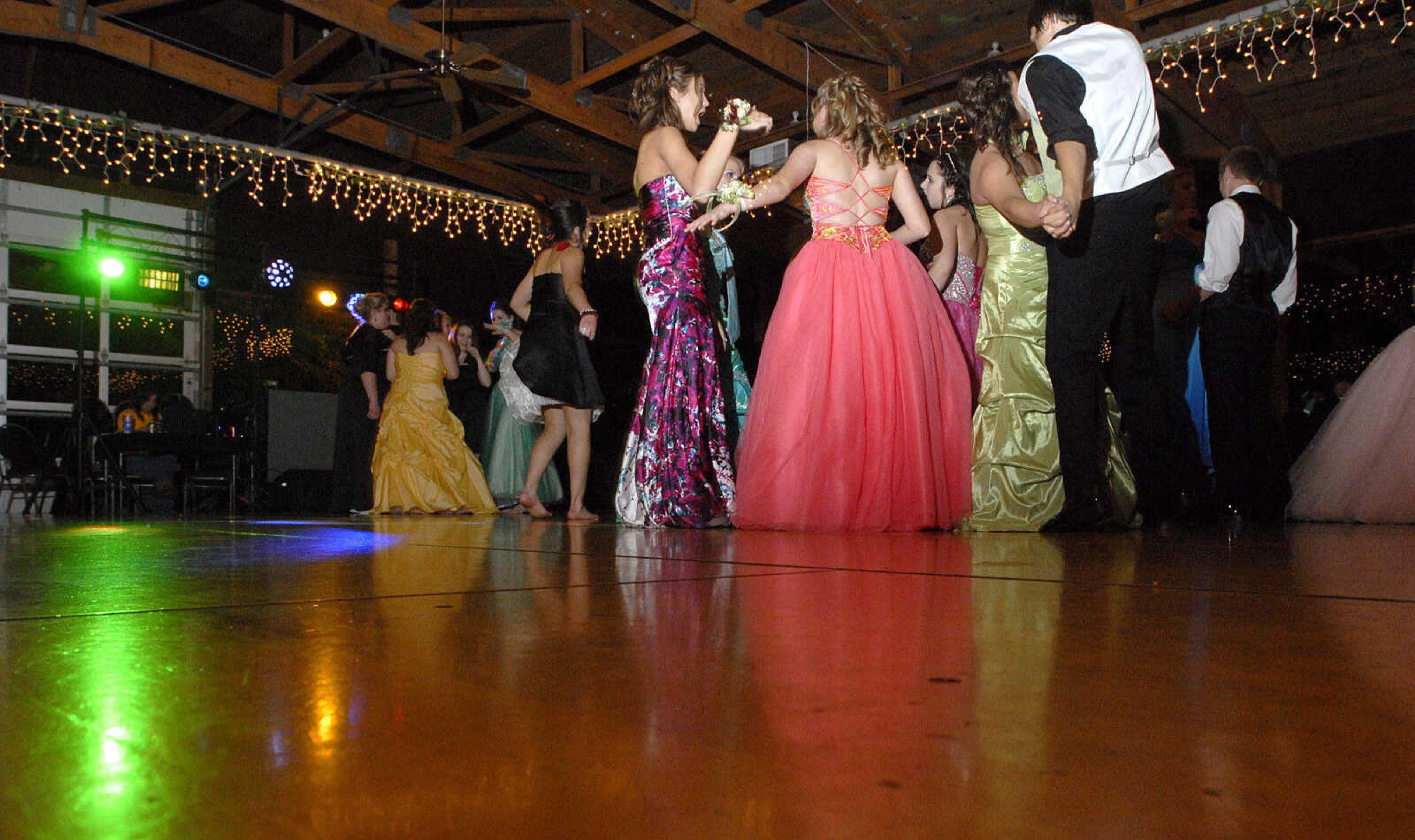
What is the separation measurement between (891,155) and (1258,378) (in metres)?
1.70

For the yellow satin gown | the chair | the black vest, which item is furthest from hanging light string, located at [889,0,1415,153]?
the chair

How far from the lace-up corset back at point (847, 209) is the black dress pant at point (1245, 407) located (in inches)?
59.0

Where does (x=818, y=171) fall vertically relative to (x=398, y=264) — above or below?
below

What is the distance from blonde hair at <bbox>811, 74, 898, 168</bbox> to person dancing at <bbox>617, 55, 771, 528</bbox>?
0.50 metres

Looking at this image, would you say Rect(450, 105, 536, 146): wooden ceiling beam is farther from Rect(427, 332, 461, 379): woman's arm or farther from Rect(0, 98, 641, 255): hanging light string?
Rect(427, 332, 461, 379): woman's arm

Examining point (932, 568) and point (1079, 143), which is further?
point (1079, 143)

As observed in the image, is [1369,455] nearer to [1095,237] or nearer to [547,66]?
[1095,237]

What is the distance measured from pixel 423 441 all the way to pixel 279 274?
4.68 metres

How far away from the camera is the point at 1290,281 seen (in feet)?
13.0

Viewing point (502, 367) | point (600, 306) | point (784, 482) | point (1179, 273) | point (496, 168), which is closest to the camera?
point (784, 482)

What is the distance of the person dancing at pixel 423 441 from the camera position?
5848 mm

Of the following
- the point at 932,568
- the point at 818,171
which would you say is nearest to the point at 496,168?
the point at 818,171

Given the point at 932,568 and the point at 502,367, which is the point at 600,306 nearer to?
the point at 502,367

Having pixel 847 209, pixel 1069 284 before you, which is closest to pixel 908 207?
pixel 847 209
